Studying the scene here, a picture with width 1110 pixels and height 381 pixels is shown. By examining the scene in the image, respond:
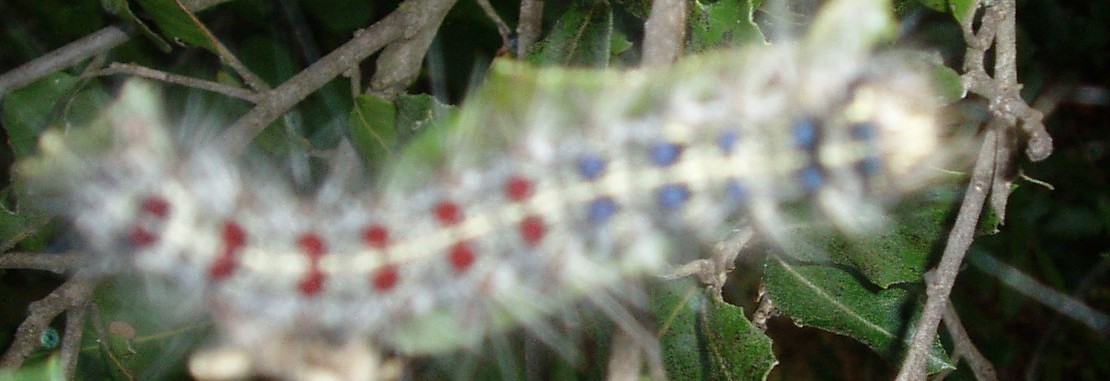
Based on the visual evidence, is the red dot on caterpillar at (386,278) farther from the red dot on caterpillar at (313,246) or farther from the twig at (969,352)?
the twig at (969,352)

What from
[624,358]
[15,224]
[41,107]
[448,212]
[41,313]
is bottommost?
[624,358]

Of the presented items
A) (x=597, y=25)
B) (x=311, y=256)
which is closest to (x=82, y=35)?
(x=311, y=256)

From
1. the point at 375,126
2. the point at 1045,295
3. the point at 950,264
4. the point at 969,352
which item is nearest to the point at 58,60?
the point at 375,126

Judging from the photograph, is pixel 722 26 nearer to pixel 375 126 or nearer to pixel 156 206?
pixel 375 126

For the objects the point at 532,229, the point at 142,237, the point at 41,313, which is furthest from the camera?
the point at 41,313

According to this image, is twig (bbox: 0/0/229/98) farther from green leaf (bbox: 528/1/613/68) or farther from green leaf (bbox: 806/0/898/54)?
green leaf (bbox: 806/0/898/54)

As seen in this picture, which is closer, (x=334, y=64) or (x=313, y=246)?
(x=313, y=246)

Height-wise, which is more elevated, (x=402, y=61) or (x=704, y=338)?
(x=402, y=61)

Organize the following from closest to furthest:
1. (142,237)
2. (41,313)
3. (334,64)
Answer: (142,237)
(41,313)
(334,64)
